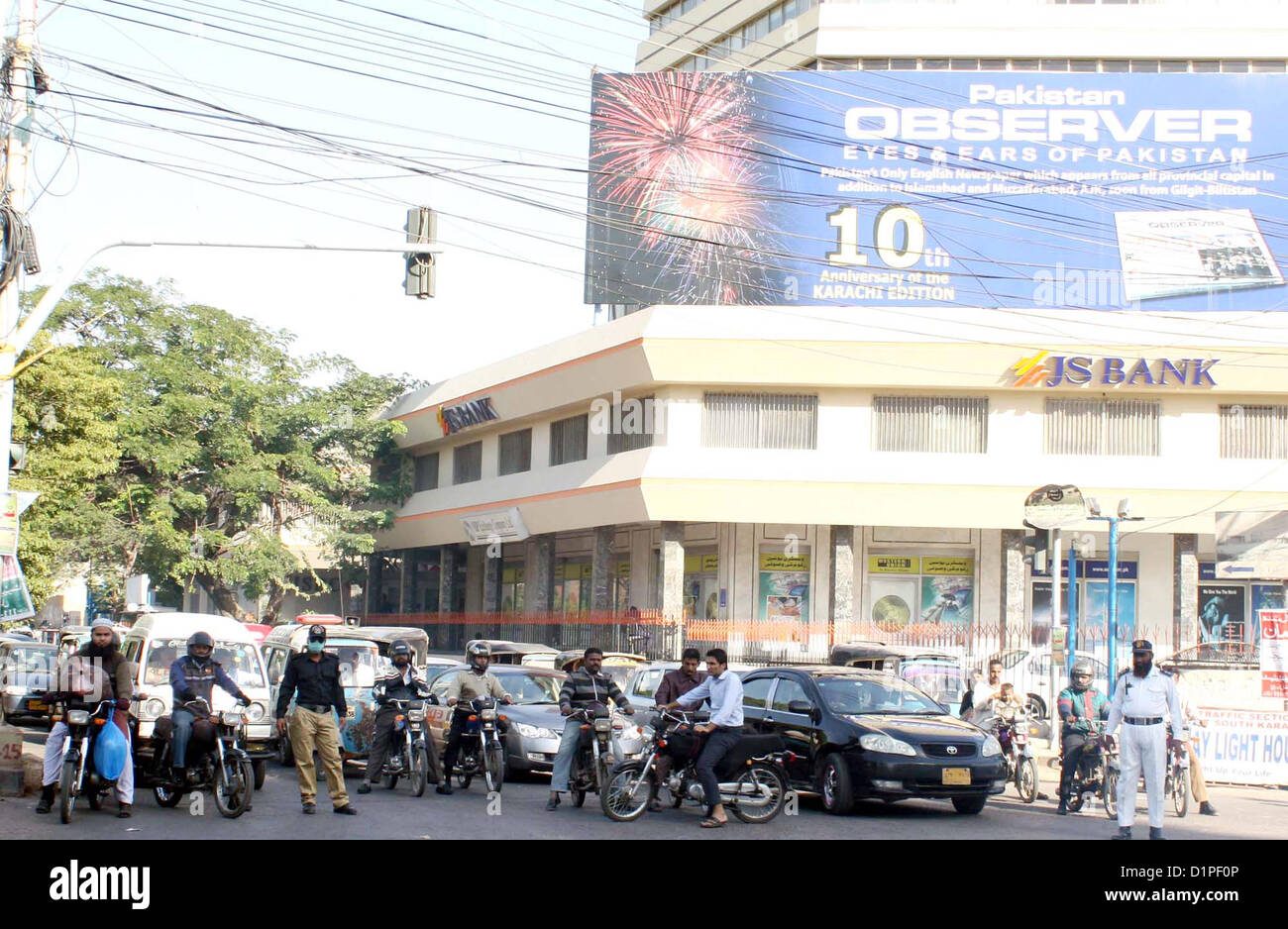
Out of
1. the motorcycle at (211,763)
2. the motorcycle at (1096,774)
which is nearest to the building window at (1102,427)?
the motorcycle at (1096,774)

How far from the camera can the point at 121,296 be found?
41.2 meters

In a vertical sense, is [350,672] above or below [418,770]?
above

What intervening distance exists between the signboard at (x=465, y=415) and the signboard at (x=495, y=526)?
3011 millimetres

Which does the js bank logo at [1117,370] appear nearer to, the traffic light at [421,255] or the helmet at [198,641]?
the traffic light at [421,255]

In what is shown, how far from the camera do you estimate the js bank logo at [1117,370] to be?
3462 cm

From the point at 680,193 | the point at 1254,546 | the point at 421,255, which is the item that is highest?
the point at 680,193

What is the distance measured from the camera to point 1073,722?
51.6 ft

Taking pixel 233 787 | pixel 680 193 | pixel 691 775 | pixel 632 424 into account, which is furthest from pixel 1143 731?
pixel 680 193

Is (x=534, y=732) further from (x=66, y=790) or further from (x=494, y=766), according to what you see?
(x=66, y=790)

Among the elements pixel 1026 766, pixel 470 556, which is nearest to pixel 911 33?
pixel 470 556

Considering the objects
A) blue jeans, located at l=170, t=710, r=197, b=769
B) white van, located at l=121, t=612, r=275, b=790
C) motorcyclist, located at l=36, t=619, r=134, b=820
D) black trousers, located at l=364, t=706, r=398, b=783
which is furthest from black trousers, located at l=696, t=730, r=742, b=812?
white van, located at l=121, t=612, r=275, b=790

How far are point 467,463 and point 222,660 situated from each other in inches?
1224
